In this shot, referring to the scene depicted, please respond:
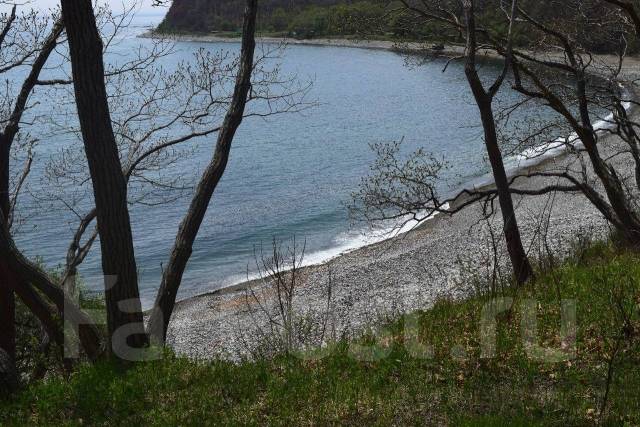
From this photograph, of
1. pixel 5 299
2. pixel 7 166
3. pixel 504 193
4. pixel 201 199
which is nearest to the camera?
pixel 201 199

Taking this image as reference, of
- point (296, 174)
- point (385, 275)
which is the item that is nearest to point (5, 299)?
point (385, 275)

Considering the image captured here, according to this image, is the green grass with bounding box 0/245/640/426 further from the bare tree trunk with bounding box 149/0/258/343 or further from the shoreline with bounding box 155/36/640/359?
Result: the shoreline with bounding box 155/36/640/359

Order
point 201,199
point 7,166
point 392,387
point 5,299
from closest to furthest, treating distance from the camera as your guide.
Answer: point 392,387
point 201,199
point 5,299
point 7,166

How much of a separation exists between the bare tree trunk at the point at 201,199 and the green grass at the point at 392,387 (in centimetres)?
109

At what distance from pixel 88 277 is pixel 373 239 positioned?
9298mm

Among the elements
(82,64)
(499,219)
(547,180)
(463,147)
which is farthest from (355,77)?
(82,64)

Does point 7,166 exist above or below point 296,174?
above

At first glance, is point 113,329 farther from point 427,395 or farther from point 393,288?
point 393,288

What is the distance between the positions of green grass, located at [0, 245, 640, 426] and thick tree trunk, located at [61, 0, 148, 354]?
0.56 meters

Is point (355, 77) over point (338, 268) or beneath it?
over

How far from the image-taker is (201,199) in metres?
7.48

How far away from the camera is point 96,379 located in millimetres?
6273

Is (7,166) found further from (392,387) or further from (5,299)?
(392,387)

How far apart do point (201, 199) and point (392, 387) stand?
2.88m
